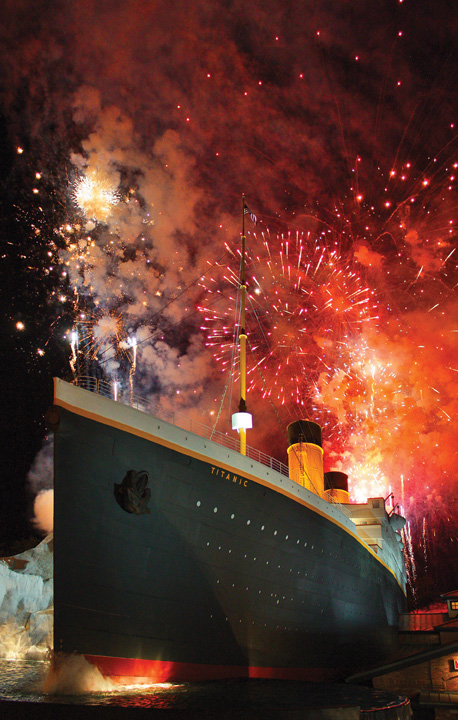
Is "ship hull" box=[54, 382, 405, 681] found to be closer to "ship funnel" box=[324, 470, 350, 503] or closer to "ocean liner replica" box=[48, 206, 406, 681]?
"ocean liner replica" box=[48, 206, 406, 681]

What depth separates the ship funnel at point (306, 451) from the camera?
22.4 meters

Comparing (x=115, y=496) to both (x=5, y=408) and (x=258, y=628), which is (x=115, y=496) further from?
(x=5, y=408)

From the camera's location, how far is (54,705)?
24.4 feet

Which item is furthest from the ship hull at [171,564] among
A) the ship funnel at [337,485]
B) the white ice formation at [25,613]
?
the ship funnel at [337,485]

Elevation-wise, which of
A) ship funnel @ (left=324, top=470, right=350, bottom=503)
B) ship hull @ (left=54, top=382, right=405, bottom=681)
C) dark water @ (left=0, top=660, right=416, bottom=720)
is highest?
ship funnel @ (left=324, top=470, right=350, bottom=503)

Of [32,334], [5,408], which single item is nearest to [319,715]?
[32,334]

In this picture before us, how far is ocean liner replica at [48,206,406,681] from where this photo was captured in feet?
33.7

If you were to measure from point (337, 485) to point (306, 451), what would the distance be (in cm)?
946

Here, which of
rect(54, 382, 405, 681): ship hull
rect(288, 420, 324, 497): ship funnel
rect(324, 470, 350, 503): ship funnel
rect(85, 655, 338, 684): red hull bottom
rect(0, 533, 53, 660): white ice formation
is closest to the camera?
rect(85, 655, 338, 684): red hull bottom

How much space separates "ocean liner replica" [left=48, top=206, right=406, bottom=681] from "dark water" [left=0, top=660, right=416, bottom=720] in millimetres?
480

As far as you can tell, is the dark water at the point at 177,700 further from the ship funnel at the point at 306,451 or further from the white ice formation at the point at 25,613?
the ship funnel at the point at 306,451

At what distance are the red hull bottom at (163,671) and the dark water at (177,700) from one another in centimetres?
19

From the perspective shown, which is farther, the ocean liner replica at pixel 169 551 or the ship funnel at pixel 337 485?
the ship funnel at pixel 337 485

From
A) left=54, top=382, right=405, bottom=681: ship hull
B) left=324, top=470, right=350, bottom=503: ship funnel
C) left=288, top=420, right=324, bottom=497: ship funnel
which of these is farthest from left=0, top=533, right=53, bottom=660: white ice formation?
left=324, top=470, right=350, bottom=503: ship funnel
